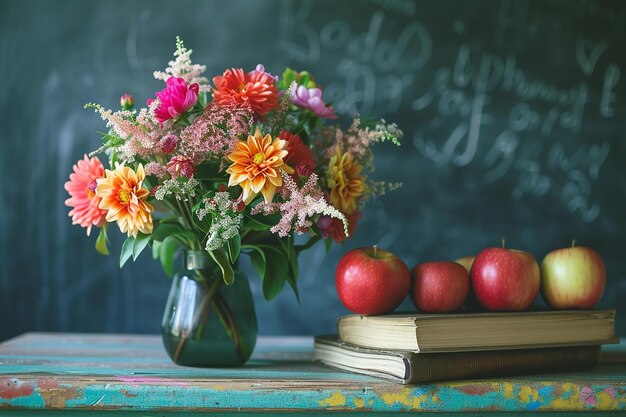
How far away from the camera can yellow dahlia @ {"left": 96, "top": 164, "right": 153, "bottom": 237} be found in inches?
36.9

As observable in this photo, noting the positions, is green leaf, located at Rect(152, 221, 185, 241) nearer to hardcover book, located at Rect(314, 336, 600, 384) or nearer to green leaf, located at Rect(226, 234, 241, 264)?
green leaf, located at Rect(226, 234, 241, 264)

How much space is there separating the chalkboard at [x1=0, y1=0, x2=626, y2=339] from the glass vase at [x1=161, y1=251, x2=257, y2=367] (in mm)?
1051

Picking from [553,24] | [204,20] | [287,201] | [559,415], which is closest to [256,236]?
[287,201]

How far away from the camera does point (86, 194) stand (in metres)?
1.03

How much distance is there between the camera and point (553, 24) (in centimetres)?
224

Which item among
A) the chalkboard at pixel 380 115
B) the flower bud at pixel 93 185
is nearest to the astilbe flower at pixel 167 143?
the flower bud at pixel 93 185

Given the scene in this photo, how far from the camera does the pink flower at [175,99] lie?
946 millimetres

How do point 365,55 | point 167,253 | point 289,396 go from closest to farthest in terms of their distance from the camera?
point 289,396, point 167,253, point 365,55

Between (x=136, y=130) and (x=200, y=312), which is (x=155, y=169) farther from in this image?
(x=200, y=312)

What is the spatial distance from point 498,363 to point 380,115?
4.42 feet

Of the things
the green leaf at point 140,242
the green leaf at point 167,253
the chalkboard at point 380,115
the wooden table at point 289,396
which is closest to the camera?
the wooden table at point 289,396

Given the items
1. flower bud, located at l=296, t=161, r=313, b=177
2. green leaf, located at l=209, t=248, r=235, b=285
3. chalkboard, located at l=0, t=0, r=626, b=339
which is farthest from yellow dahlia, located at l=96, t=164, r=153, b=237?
chalkboard, located at l=0, t=0, r=626, b=339

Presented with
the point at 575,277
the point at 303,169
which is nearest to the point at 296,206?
the point at 303,169

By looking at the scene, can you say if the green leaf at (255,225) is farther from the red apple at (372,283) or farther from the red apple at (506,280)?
the red apple at (506,280)
